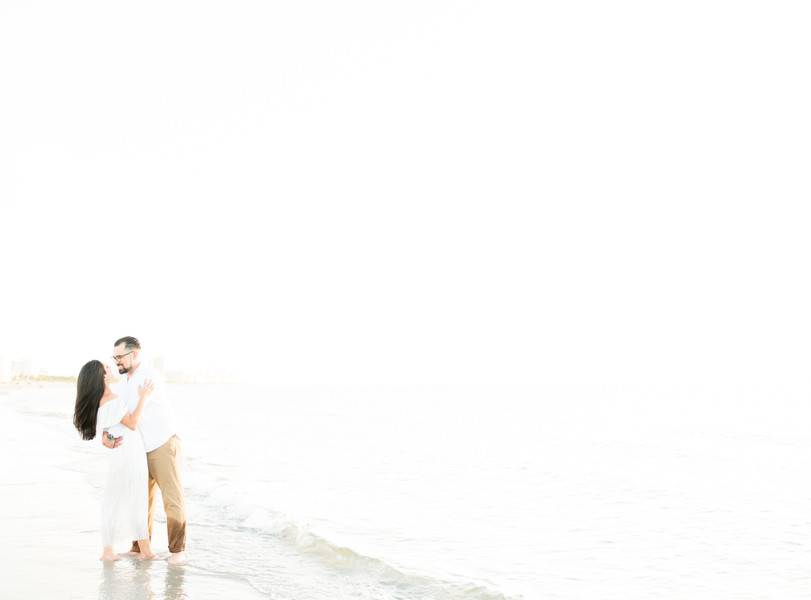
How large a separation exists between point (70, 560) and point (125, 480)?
2.96 feet

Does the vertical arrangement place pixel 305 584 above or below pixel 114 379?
below

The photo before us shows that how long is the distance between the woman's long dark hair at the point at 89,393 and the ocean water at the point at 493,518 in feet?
5.92

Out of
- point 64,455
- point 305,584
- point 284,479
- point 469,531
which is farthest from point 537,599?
point 64,455

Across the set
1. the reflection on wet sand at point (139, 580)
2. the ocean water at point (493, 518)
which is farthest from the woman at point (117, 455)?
the ocean water at point (493, 518)

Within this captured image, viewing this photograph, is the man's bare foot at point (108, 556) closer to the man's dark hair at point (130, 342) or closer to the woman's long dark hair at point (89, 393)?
the woman's long dark hair at point (89, 393)

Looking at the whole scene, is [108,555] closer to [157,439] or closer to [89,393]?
[157,439]

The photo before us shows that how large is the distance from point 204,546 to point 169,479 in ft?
4.59

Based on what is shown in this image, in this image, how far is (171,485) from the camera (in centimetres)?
816

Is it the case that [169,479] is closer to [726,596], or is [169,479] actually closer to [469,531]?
[469,531]

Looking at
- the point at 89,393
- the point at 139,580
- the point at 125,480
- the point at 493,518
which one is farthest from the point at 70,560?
the point at 493,518

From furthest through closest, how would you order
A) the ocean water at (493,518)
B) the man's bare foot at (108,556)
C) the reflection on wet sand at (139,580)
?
the ocean water at (493,518), the man's bare foot at (108,556), the reflection on wet sand at (139,580)

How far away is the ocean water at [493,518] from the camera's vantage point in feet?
27.7

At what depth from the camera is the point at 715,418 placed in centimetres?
4459

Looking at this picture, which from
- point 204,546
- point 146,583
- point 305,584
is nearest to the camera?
point 146,583
